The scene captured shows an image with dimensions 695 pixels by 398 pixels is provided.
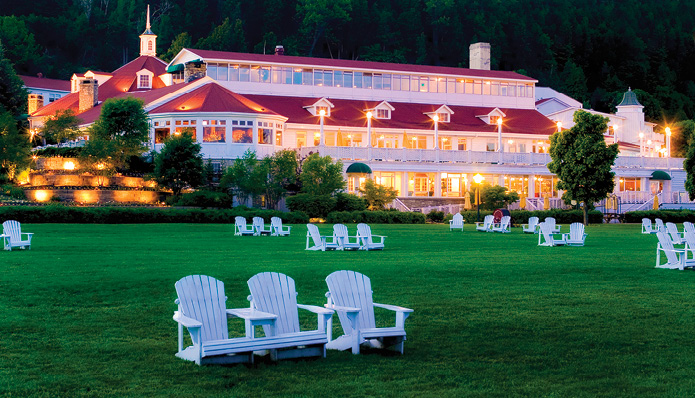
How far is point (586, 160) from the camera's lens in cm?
4903

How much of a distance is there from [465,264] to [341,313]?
11.6m

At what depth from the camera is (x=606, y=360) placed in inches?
374

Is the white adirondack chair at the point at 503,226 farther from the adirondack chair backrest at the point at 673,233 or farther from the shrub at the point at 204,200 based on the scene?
the shrub at the point at 204,200

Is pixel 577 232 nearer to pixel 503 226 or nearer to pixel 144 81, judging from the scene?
pixel 503 226

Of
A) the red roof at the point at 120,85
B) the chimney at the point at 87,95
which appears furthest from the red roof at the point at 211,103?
the red roof at the point at 120,85

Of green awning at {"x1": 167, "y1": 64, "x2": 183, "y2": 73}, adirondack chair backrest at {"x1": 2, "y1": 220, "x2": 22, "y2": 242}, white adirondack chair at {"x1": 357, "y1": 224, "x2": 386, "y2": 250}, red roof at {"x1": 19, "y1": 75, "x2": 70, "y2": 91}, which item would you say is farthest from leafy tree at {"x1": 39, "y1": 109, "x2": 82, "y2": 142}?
red roof at {"x1": 19, "y1": 75, "x2": 70, "y2": 91}

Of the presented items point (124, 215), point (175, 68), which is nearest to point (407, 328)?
point (124, 215)

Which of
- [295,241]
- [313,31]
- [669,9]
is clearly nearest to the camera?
[295,241]

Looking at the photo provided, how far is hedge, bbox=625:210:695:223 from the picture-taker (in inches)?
2167

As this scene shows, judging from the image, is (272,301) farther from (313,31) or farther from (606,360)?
(313,31)

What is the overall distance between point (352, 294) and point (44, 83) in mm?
95203

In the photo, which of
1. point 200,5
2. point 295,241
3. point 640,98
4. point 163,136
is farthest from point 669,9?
point 295,241

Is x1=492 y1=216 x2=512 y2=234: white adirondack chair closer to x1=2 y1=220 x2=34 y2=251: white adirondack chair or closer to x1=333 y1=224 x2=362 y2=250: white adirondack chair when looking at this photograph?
x1=333 y1=224 x2=362 y2=250: white adirondack chair

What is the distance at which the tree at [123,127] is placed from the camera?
5291 centimetres
